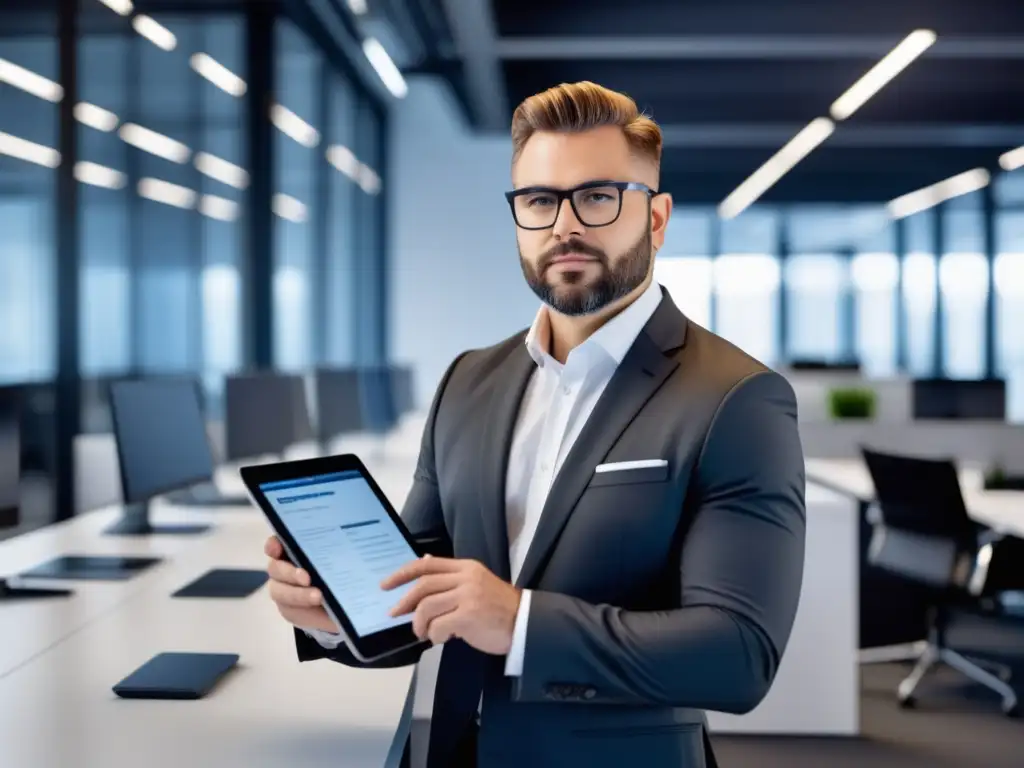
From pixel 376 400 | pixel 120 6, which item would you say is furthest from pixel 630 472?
pixel 376 400

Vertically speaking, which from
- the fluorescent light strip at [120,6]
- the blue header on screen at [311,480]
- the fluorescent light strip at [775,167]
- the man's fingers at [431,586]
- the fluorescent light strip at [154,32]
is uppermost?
the fluorescent light strip at [775,167]

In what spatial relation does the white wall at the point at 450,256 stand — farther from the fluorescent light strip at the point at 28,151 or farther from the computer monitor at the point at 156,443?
the computer monitor at the point at 156,443

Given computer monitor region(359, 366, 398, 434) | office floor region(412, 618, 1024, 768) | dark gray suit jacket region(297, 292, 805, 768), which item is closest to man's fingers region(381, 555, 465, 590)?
dark gray suit jacket region(297, 292, 805, 768)

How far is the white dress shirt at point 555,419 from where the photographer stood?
59.9 inches

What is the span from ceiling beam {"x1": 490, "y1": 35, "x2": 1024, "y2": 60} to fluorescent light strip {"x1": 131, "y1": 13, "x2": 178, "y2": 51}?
2700mm

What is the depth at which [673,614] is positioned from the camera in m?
1.32

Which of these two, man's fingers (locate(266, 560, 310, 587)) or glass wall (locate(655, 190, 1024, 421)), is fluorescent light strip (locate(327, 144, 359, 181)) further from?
man's fingers (locate(266, 560, 310, 587))

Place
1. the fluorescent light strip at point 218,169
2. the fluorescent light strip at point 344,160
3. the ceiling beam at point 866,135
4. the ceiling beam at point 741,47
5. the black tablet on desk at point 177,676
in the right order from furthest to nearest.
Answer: the ceiling beam at point 866,135, the fluorescent light strip at point 344,160, the ceiling beam at point 741,47, the fluorescent light strip at point 218,169, the black tablet on desk at point 177,676

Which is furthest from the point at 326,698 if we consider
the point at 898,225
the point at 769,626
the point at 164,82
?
the point at 898,225

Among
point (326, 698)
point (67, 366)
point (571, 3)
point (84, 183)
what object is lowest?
point (326, 698)

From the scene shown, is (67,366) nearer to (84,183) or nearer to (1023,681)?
(84,183)

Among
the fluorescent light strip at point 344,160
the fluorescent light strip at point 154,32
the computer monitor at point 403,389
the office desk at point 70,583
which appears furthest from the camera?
the fluorescent light strip at point 344,160

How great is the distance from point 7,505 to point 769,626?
1958 millimetres

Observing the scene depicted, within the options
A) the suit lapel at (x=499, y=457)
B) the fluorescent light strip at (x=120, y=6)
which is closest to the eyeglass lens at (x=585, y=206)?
the suit lapel at (x=499, y=457)
